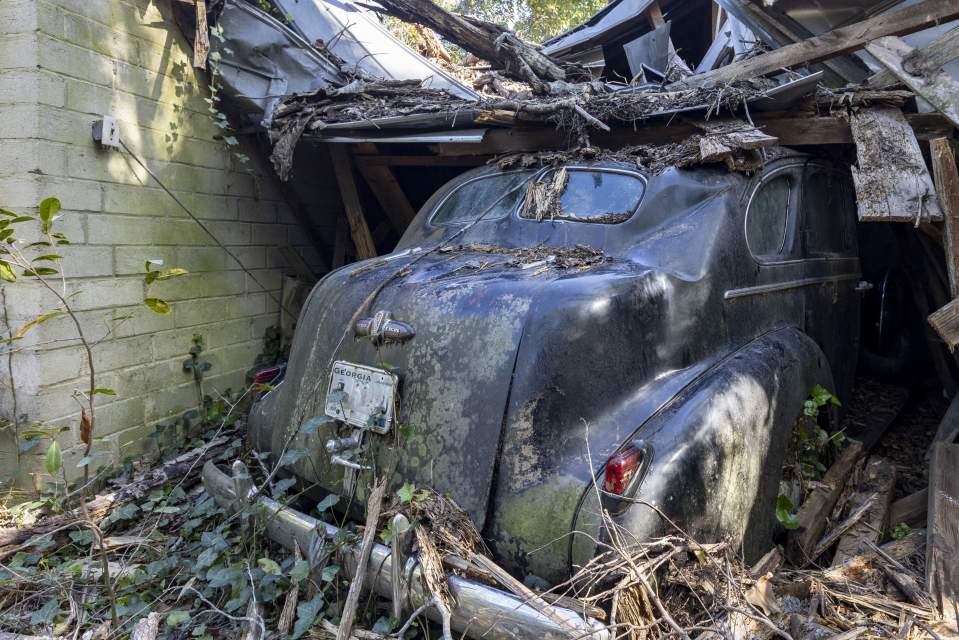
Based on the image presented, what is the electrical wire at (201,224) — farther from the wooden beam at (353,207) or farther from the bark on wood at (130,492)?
the bark on wood at (130,492)

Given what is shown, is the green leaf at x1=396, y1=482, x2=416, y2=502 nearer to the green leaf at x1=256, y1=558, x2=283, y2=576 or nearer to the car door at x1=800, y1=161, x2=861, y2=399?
the green leaf at x1=256, y1=558, x2=283, y2=576

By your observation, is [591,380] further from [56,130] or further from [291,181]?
[291,181]

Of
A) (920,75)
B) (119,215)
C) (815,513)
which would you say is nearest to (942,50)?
(920,75)

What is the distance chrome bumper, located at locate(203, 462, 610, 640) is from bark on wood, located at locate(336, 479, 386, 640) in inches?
1.3

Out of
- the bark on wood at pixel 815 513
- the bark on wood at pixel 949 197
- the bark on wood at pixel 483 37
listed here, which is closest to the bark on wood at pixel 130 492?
the bark on wood at pixel 815 513

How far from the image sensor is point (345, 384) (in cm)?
290

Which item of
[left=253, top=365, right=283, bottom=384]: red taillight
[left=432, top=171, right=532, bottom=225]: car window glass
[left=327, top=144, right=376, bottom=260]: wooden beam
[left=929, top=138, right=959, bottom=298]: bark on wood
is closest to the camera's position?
[left=929, top=138, right=959, bottom=298]: bark on wood

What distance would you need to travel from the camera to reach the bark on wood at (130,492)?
A: 3.63 meters

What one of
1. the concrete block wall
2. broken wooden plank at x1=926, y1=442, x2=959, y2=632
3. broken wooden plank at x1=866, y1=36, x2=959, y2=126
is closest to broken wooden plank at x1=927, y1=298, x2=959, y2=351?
broken wooden plank at x1=926, y1=442, x2=959, y2=632

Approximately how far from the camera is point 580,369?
2.58 m

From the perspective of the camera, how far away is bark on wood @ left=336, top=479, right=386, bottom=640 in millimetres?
2348

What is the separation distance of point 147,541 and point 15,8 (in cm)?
344

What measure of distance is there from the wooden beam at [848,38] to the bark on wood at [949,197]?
105 cm

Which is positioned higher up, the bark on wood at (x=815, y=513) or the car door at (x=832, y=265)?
the car door at (x=832, y=265)
